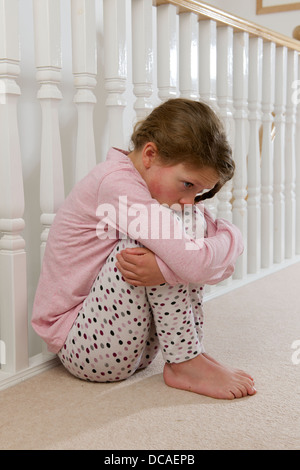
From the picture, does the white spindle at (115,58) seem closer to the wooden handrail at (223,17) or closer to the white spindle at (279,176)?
the wooden handrail at (223,17)

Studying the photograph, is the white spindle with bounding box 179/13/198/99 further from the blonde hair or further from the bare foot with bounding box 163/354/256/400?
the bare foot with bounding box 163/354/256/400

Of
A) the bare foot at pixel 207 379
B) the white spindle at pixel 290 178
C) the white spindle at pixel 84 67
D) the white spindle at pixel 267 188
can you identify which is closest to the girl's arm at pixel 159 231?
the bare foot at pixel 207 379

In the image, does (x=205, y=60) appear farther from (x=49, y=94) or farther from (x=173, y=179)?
(x=173, y=179)

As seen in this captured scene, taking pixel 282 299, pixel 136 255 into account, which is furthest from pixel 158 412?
pixel 282 299

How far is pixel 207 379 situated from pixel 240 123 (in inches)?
42.2

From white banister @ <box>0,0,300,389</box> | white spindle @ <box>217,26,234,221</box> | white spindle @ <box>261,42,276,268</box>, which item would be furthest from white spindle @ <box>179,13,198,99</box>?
white spindle @ <box>261,42,276,268</box>

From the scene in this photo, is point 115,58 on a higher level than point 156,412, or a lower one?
higher

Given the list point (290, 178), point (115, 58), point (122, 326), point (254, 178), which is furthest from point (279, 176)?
point (122, 326)

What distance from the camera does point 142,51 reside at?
1451 mm

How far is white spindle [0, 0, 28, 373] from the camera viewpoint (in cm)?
106

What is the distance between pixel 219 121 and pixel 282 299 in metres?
0.82

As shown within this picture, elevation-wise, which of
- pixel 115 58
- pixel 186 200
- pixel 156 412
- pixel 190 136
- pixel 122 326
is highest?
pixel 115 58

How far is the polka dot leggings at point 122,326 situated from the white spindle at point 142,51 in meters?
0.56

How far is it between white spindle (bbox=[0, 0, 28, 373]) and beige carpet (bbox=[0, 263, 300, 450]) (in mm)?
91
